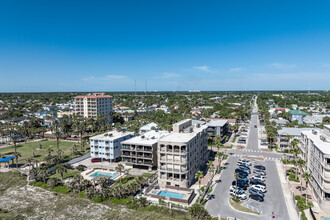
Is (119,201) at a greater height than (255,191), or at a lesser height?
lesser

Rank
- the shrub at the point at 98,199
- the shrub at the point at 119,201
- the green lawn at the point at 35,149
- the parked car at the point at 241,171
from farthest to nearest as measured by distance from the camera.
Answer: the green lawn at the point at 35,149, the parked car at the point at 241,171, the shrub at the point at 98,199, the shrub at the point at 119,201

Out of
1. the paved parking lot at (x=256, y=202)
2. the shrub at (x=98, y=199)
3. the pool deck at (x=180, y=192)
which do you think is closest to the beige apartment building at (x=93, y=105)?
the shrub at (x=98, y=199)

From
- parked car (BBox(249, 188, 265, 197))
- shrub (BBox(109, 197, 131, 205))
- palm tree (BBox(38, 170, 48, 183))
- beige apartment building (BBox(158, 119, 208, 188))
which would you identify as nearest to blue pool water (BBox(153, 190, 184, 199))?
beige apartment building (BBox(158, 119, 208, 188))

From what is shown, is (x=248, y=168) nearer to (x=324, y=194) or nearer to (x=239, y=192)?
(x=239, y=192)

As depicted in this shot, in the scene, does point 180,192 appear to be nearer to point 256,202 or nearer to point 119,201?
point 119,201

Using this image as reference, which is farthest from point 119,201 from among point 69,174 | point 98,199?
point 69,174

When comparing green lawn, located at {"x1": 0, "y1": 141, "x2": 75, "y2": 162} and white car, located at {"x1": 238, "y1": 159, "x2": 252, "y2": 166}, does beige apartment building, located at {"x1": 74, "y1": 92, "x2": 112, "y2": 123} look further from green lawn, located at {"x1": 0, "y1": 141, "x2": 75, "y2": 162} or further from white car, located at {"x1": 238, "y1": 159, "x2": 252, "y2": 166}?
white car, located at {"x1": 238, "y1": 159, "x2": 252, "y2": 166}

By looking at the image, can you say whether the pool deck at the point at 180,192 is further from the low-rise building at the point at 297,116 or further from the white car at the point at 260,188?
the low-rise building at the point at 297,116
